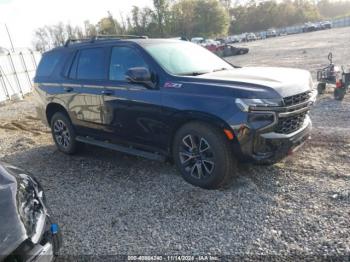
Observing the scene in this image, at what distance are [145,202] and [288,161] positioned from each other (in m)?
2.15

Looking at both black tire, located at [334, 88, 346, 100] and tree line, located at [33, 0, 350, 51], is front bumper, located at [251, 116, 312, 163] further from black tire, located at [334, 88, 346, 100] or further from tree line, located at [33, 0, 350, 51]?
tree line, located at [33, 0, 350, 51]

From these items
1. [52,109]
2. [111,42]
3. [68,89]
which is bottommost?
[52,109]

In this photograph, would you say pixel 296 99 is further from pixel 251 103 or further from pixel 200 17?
pixel 200 17

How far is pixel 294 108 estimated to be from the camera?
397cm

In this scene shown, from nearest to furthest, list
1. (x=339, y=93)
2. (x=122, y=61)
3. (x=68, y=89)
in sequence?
(x=122, y=61)
(x=68, y=89)
(x=339, y=93)

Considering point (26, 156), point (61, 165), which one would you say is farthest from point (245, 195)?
point (26, 156)

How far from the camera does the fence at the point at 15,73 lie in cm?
1677

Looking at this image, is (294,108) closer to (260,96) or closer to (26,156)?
(260,96)

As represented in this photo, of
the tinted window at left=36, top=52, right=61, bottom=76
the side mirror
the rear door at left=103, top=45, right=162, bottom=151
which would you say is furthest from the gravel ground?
the tinted window at left=36, top=52, right=61, bottom=76

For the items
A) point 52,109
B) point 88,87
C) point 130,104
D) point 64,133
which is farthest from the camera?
point 52,109

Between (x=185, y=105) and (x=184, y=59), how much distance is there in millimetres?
1011

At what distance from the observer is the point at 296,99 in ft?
13.2

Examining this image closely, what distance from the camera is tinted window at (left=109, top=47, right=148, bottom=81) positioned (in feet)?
15.4

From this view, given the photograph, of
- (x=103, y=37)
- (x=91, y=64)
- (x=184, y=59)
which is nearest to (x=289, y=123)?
(x=184, y=59)
